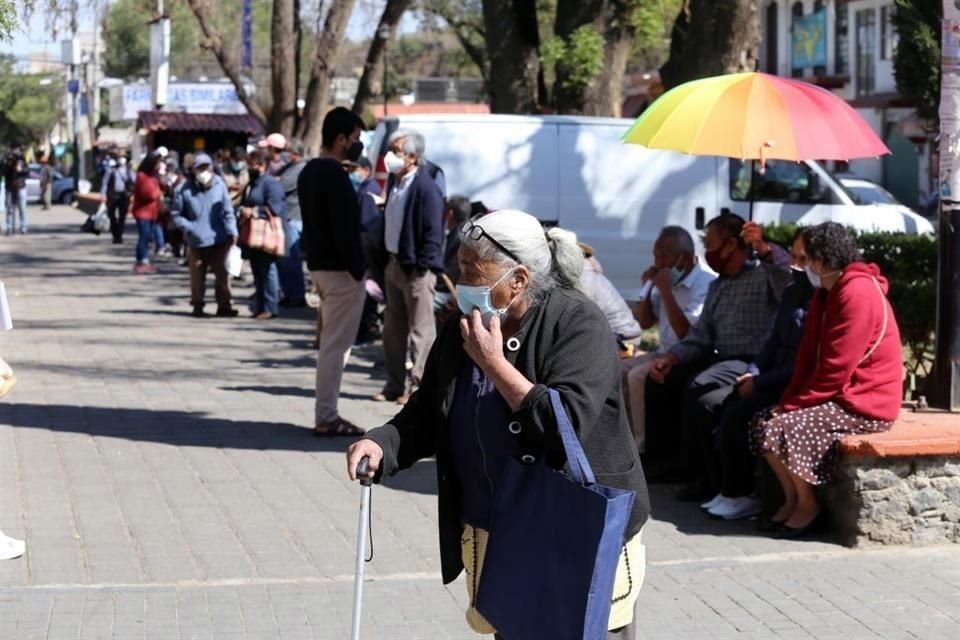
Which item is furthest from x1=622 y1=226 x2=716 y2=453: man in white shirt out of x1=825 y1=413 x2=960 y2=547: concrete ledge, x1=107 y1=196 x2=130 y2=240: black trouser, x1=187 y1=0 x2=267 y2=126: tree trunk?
x1=107 y1=196 x2=130 y2=240: black trouser

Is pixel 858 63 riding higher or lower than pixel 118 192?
higher

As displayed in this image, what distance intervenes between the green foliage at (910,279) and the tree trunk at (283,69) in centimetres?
1155

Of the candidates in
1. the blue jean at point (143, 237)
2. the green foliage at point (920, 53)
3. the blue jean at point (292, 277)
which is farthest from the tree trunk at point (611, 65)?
the blue jean at point (143, 237)

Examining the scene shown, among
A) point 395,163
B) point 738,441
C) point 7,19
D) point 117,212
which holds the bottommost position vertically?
point 738,441

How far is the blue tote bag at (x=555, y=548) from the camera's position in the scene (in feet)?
12.1

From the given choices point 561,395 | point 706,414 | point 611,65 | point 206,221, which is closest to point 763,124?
point 706,414

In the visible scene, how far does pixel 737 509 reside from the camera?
779 cm

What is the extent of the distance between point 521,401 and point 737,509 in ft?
13.8

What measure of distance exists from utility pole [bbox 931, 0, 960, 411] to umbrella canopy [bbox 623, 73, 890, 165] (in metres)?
0.49

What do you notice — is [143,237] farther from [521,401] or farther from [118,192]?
[521,401]

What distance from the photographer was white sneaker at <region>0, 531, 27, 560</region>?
6898 millimetres

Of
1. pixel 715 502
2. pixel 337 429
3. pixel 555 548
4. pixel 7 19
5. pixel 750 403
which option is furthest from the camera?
pixel 337 429

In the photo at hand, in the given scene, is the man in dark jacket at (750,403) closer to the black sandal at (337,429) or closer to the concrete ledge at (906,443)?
the concrete ledge at (906,443)

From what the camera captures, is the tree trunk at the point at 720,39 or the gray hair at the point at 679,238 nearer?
the gray hair at the point at 679,238
